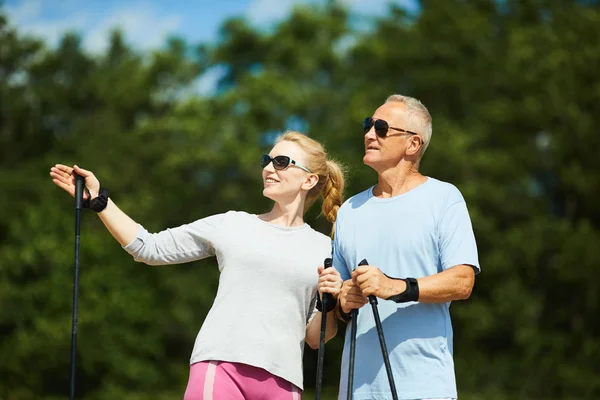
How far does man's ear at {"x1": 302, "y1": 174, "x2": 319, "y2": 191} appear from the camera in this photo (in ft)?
13.7

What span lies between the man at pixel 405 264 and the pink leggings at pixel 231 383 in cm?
35

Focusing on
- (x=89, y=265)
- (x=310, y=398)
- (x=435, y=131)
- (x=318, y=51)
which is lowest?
(x=310, y=398)

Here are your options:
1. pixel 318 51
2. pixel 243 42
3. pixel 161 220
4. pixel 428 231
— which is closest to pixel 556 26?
pixel 318 51

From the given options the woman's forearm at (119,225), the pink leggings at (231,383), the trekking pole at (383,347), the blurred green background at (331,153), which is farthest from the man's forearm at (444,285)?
the blurred green background at (331,153)

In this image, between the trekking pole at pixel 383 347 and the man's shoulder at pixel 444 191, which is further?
the man's shoulder at pixel 444 191

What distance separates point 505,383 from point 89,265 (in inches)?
467

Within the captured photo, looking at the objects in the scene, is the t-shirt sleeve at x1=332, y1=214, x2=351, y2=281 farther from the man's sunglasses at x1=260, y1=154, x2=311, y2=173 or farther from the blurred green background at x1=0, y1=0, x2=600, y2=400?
the blurred green background at x1=0, y1=0, x2=600, y2=400

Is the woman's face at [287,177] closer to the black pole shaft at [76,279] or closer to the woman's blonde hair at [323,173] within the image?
the woman's blonde hair at [323,173]

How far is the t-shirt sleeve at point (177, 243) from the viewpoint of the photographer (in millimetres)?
3867

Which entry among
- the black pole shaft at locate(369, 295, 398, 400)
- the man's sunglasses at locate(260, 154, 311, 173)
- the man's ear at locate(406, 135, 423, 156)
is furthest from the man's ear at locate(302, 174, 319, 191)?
the black pole shaft at locate(369, 295, 398, 400)

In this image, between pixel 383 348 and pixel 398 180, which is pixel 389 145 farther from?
pixel 383 348

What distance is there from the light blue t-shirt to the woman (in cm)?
22

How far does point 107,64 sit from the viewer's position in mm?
30516

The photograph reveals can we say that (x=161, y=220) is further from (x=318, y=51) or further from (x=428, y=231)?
(x=428, y=231)
